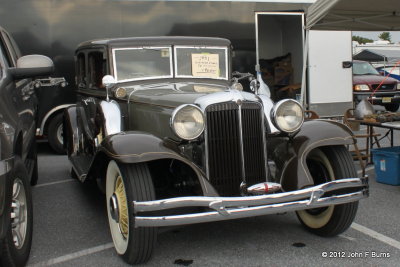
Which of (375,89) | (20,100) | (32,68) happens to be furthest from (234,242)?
(375,89)

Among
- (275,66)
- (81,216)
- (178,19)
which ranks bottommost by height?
(81,216)

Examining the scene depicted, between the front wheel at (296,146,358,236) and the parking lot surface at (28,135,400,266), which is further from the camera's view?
the front wheel at (296,146,358,236)

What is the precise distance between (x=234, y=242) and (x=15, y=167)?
5.65 ft

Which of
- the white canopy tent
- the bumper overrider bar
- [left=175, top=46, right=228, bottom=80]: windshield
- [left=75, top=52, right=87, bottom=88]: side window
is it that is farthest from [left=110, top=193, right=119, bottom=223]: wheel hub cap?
the white canopy tent

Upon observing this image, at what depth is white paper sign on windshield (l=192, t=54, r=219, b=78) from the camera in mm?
4654

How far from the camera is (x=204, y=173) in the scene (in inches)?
125

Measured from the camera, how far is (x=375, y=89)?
12.4m

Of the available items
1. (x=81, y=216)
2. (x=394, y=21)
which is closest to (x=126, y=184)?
(x=81, y=216)

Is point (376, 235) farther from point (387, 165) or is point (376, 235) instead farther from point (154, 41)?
point (154, 41)

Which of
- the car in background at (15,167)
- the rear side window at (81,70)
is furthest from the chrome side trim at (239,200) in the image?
the rear side window at (81,70)

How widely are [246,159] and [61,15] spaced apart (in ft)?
17.3

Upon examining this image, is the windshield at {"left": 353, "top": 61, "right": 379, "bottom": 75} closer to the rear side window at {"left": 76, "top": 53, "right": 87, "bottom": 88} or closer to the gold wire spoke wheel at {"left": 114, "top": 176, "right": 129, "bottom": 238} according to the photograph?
the rear side window at {"left": 76, "top": 53, "right": 87, "bottom": 88}

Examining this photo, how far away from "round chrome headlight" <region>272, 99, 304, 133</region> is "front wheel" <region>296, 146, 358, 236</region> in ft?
1.21

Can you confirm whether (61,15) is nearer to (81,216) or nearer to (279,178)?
(81,216)
